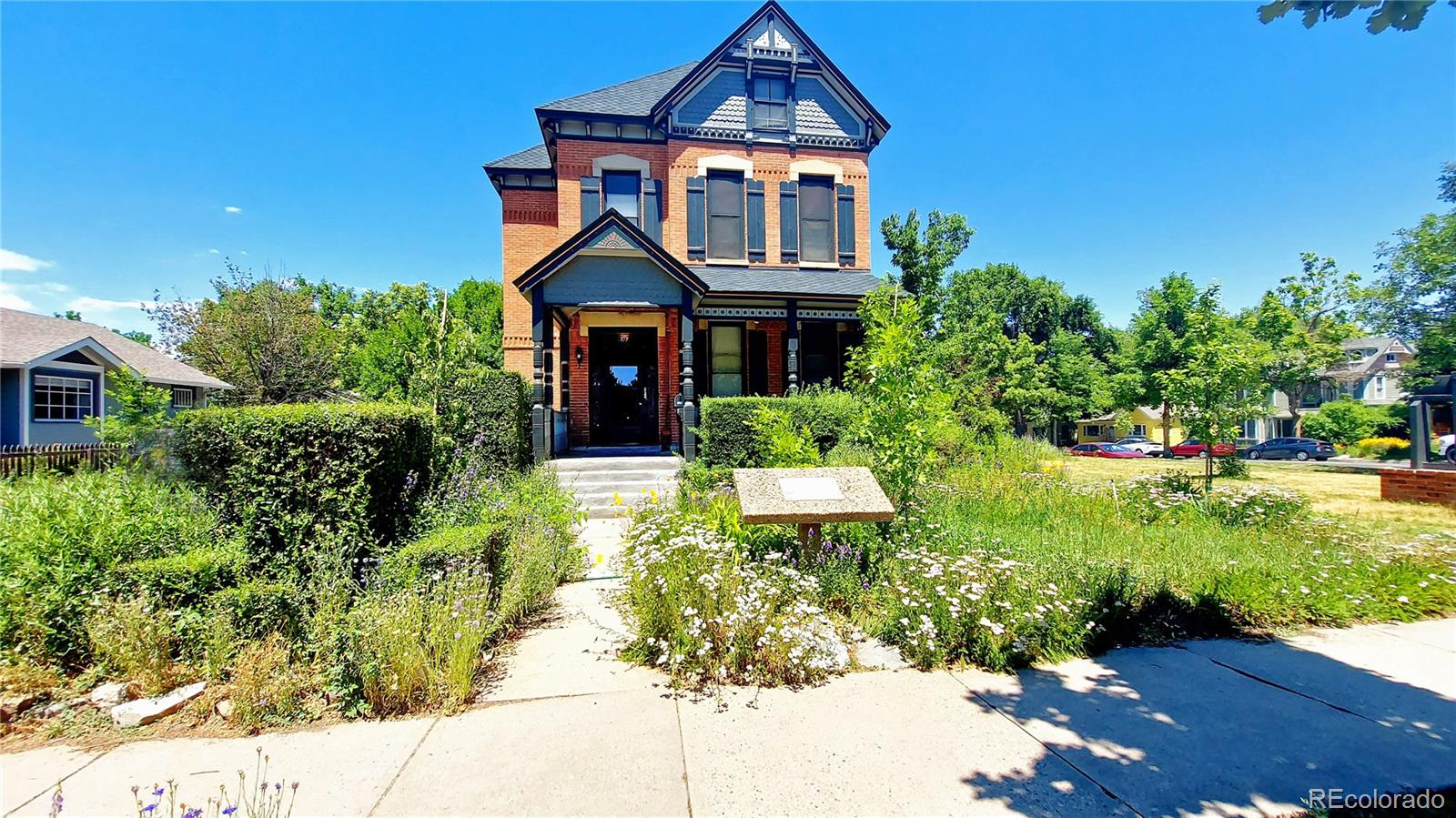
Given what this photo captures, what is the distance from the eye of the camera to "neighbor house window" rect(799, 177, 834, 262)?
50.8 ft

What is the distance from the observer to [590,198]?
14.4 meters

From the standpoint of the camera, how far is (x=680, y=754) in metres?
2.94

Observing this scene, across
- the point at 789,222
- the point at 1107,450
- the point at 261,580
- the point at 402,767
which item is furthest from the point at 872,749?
the point at 1107,450

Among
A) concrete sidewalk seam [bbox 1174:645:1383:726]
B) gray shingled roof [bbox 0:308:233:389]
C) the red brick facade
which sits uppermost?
gray shingled roof [bbox 0:308:233:389]

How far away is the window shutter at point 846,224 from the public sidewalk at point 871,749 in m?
13.2

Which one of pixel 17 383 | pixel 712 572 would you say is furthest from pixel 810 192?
pixel 17 383

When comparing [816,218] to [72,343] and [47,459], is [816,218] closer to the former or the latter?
[47,459]

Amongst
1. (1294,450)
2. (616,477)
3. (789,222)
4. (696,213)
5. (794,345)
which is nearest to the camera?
(616,477)

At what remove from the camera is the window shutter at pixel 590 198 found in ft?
47.2

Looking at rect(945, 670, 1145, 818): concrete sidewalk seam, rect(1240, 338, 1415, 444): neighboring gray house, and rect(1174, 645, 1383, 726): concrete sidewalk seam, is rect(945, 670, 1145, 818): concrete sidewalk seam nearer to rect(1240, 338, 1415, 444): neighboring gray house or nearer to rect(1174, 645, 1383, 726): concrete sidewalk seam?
rect(1174, 645, 1383, 726): concrete sidewalk seam

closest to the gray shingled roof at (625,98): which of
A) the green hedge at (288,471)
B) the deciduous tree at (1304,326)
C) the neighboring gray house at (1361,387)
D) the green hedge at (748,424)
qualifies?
the green hedge at (748,424)

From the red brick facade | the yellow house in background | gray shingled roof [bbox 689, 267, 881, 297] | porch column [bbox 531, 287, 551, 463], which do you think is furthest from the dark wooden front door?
the yellow house in background

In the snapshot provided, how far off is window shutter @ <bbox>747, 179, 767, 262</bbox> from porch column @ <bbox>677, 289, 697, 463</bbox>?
14.1ft

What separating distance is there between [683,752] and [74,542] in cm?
465
